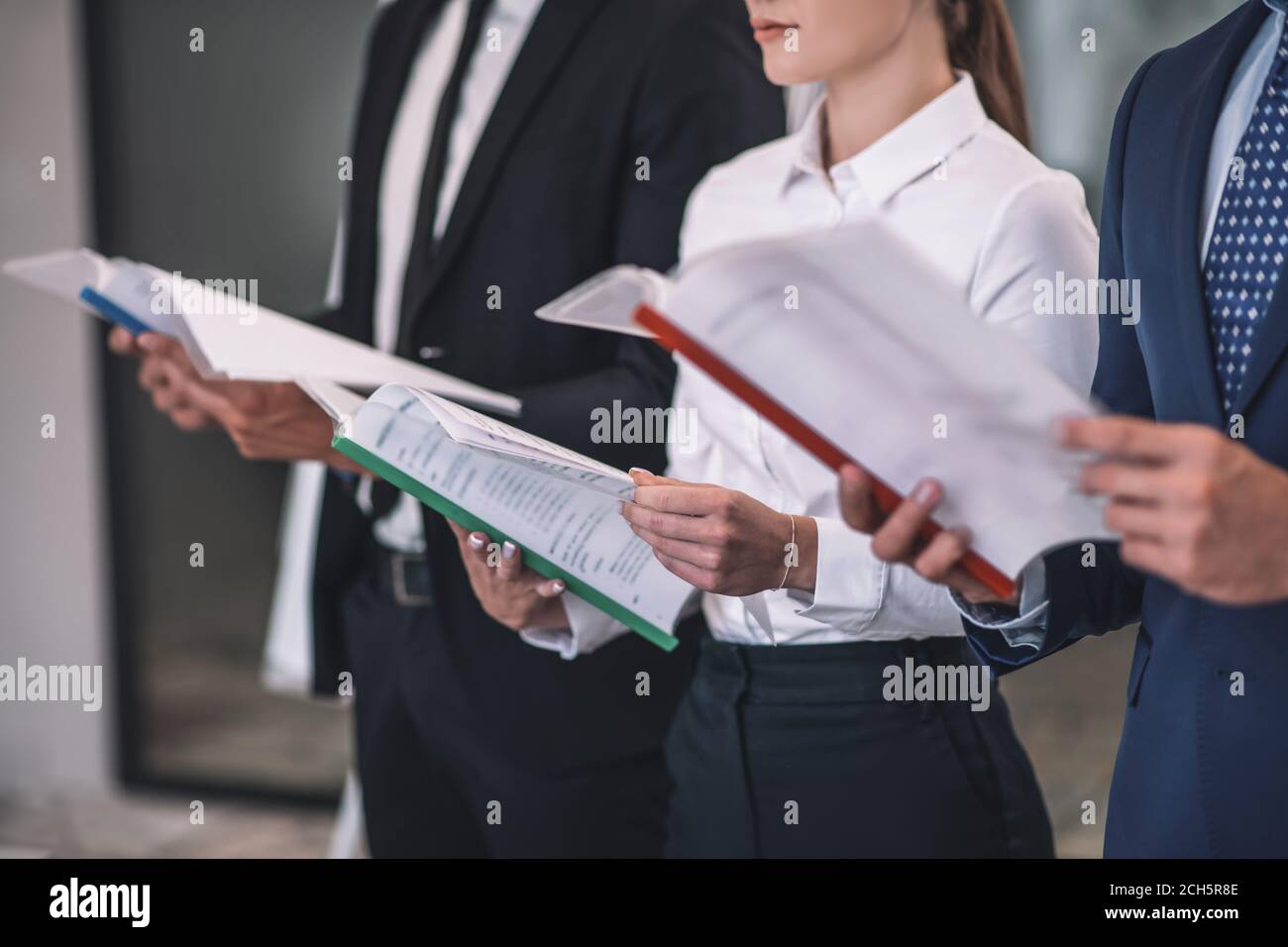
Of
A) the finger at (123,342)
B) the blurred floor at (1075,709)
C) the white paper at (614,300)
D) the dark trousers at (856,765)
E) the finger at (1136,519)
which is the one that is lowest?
the blurred floor at (1075,709)

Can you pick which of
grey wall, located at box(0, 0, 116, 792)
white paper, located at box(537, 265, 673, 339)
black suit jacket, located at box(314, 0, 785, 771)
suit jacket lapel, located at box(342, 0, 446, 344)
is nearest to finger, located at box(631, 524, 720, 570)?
white paper, located at box(537, 265, 673, 339)

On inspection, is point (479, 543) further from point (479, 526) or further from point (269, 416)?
point (269, 416)

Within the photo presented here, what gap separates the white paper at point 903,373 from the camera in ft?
2.31

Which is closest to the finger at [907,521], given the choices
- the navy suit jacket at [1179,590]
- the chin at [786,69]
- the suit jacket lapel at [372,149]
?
the navy suit jacket at [1179,590]

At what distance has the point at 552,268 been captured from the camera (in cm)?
162

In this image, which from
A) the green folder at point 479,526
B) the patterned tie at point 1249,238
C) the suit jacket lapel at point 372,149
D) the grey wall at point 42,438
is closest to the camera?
the patterned tie at point 1249,238

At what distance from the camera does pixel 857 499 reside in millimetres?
816

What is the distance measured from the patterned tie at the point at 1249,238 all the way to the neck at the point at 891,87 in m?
0.43

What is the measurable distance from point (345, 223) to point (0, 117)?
63.2 inches

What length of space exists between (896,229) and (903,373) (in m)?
0.54

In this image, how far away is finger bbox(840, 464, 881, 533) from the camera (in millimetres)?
808

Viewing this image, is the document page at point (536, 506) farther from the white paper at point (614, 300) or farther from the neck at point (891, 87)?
the neck at point (891, 87)

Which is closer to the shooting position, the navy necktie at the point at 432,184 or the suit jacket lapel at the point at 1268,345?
the suit jacket lapel at the point at 1268,345
